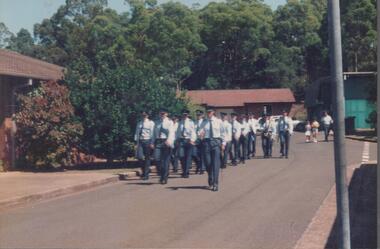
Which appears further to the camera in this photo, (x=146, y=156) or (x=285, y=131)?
(x=285, y=131)

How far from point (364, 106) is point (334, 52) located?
49.5m

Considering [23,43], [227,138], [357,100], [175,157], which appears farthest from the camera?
[23,43]

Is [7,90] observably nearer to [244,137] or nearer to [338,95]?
[244,137]

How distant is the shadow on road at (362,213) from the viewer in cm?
863

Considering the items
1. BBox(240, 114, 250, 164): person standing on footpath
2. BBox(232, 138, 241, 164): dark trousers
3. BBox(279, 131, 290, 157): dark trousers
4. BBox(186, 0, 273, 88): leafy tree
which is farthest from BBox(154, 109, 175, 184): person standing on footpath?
BBox(186, 0, 273, 88): leafy tree

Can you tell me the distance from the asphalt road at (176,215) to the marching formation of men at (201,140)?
Result: 64cm

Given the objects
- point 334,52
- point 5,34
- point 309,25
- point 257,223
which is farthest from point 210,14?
point 334,52

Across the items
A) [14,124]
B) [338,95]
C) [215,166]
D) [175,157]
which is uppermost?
[14,124]

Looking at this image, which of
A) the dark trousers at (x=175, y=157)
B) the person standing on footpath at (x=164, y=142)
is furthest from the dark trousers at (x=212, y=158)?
the dark trousers at (x=175, y=157)

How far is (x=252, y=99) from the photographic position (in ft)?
223

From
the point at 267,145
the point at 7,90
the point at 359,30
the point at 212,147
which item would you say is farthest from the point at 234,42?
the point at 212,147

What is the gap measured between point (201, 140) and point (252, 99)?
52.4m

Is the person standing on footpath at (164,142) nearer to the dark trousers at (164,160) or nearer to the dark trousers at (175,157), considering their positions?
the dark trousers at (164,160)

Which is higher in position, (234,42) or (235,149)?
(234,42)
